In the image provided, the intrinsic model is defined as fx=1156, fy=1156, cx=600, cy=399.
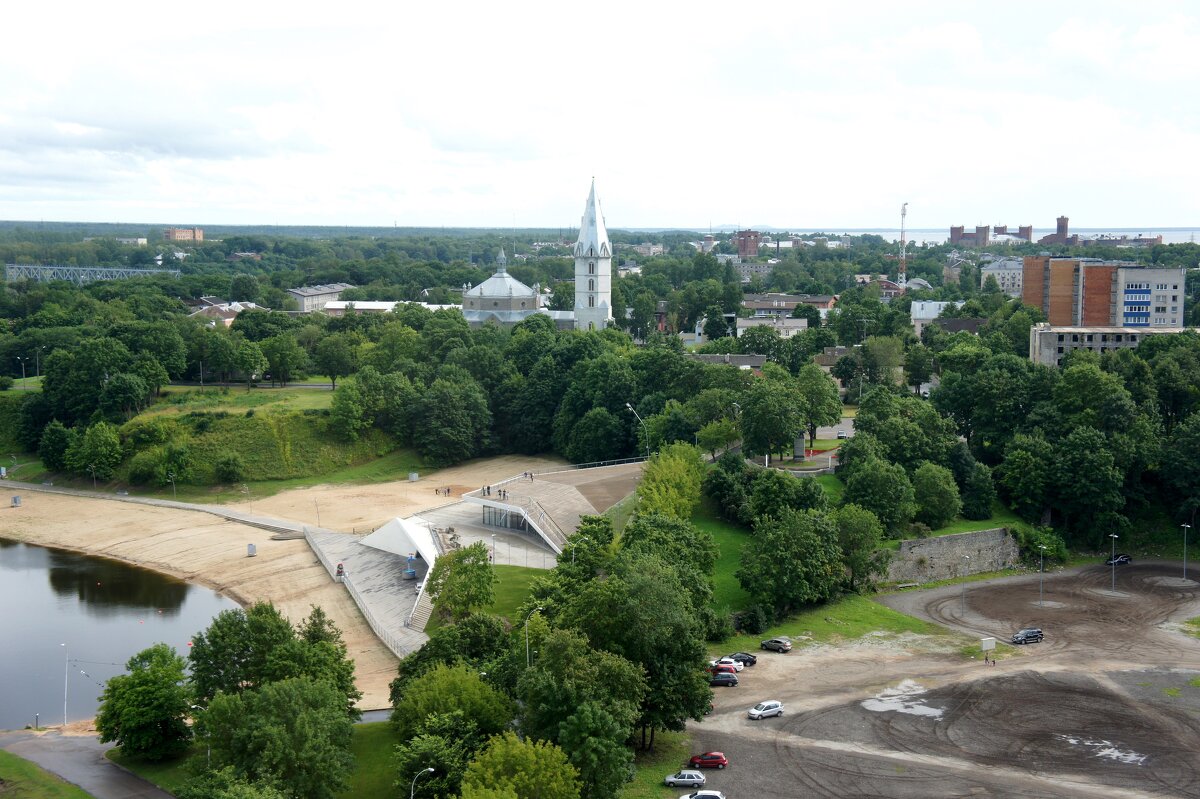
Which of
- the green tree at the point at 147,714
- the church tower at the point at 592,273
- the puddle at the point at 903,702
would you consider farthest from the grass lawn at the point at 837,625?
the church tower at the point at 592,273

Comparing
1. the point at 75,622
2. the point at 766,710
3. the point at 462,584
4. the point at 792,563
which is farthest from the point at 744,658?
the point at 75,622

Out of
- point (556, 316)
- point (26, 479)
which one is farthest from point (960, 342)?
point (26, 479)

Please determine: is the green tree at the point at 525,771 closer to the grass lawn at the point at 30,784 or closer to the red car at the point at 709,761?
the red car at the point at 709,761

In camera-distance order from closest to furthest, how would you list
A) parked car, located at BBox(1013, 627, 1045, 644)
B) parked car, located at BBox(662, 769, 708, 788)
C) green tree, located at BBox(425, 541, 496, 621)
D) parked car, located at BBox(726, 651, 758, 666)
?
1. parked car, located at BBox(662, 769, 708, 788)
2. parked car, located at BBox(726, 651, 758, 666)
3. green tree, located at BBox(425, 541, 496, 621)
4. parked car, located at BBox(1013, 627, 1045, 644)

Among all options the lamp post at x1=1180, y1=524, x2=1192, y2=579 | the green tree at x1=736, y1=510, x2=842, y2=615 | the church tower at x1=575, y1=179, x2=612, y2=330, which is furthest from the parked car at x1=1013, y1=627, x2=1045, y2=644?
the church tower at x1=575, y1=179, x2=612, y2=330

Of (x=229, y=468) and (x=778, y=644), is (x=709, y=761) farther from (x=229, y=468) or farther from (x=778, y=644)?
(x=229, y=468)

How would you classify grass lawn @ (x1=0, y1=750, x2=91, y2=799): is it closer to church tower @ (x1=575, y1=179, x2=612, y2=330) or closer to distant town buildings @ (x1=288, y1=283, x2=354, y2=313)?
church tower @ (x1=575, y1=179, x2=612, y2=330)

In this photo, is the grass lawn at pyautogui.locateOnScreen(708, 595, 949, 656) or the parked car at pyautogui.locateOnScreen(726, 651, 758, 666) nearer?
the parked car at pyautogui.locateOnScreen(726, 651, 758, 666)
